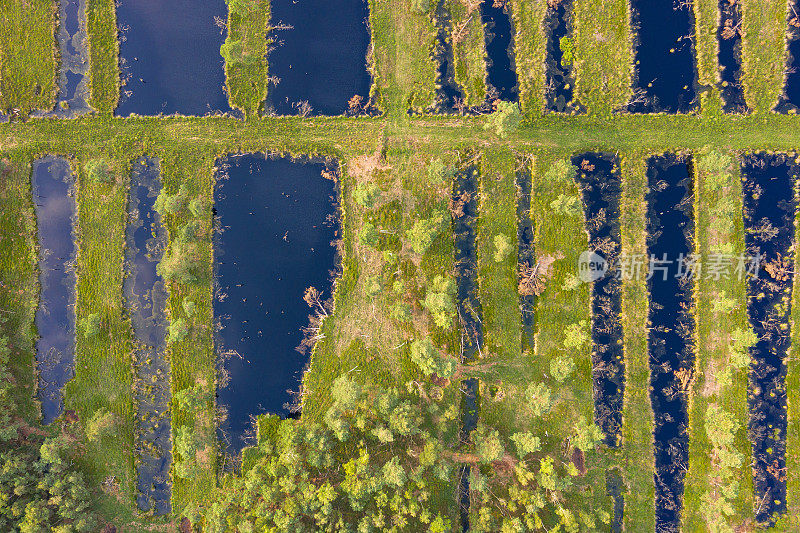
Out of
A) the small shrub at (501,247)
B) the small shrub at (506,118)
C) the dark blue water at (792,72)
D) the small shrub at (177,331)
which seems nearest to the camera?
the small shrub at (506,118)

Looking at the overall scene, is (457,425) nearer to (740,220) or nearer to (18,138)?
(740,220)

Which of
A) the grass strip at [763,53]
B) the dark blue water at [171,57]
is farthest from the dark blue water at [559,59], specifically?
the dark blue water at [171,57]

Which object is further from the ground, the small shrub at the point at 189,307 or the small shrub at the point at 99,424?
the small shrub at the point at 189,307

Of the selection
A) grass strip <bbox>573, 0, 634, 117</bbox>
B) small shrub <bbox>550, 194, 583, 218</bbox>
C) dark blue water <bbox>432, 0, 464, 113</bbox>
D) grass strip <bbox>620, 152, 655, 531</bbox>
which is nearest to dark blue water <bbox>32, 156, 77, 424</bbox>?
dark blue water <bbox>432, 0, 464, 113</bbox>

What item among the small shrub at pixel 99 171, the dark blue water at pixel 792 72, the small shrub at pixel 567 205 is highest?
the dark blue water at pixel 792 72

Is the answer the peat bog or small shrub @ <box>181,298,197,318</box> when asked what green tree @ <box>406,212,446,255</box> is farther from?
the peat bog

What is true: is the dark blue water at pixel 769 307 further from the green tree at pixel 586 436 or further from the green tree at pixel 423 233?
the green tree at pixel 423 233

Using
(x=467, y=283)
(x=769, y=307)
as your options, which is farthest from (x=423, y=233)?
(x=769, y=307)

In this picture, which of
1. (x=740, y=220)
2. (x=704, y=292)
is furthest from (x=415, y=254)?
(x=740, y=220)
